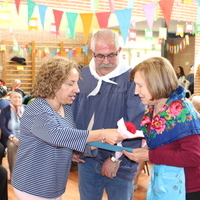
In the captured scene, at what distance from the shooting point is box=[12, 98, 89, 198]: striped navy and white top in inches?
72.0

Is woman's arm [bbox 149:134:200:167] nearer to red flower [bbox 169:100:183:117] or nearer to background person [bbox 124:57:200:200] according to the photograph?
background person [bbox 124:57:200:200]

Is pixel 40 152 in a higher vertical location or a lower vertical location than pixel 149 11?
lower

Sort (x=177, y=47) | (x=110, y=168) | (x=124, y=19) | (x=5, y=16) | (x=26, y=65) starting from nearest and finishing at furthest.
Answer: (x=110, y=168) < (x=124, y=19) < (x=5, y=16) < (x=26, y=65) < (x=177, y=47)

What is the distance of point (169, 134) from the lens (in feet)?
5.45

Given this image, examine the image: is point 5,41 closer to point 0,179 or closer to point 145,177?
point 145,177

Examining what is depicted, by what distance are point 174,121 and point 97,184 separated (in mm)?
877

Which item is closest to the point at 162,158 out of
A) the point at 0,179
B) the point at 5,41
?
the point at 0,179

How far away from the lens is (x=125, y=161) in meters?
2.23

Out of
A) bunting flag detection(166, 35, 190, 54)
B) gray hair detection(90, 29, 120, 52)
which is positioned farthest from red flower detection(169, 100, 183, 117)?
bunting flag detection(166, 35, 190, 54)

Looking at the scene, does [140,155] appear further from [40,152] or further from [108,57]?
[108,57]

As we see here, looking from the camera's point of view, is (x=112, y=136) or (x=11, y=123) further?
(x=11, y=123)

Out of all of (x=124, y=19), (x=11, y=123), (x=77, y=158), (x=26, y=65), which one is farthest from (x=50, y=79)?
(x=26, y=65)

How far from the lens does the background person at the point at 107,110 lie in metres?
2.16

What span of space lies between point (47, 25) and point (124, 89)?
974 cm
